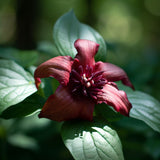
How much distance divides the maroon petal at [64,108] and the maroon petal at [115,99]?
0.17ft

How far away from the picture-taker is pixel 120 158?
2.20ft

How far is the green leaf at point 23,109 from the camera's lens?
0.76m

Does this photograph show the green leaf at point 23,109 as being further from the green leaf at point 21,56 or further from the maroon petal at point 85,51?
the green leaf at point 21,56

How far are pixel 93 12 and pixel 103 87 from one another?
7.04 meters

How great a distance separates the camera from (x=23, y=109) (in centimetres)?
77

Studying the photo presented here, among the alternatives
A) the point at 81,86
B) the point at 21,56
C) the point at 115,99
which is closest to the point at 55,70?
the point at 81,86

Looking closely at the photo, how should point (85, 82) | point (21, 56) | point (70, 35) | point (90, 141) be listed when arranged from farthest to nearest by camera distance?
point (21, 56)
point (70, 35)
point (85, 82)
point (90, 141)

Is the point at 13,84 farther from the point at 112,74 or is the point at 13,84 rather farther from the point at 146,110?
the point at 146,110

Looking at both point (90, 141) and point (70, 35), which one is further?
point (70, 35)

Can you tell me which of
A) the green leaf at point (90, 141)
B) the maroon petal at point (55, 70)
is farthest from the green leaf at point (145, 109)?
the maroon petal at point (55, 70)

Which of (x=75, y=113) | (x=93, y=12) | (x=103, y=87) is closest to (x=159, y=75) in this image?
(x=103, y=87)

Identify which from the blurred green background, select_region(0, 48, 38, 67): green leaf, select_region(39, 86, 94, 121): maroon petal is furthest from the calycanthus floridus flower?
the blurred green background

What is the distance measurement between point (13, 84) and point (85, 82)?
0.25 meters

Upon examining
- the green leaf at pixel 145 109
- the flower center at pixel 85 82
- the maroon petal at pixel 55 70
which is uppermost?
the maroon petal at pixel 55 70
